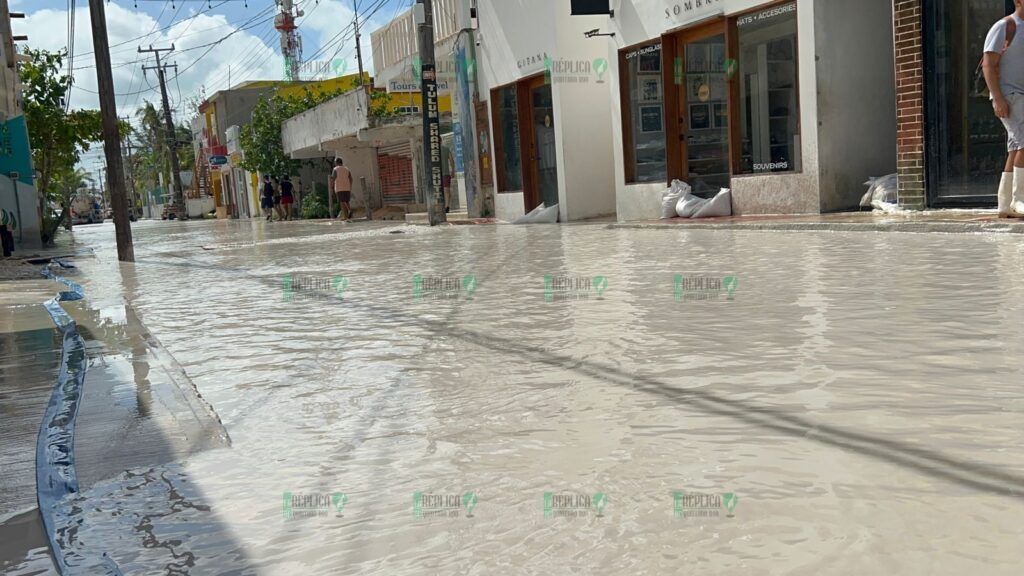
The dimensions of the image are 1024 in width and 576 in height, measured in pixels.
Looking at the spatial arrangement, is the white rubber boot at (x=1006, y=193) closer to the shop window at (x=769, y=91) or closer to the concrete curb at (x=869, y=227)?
the concrete curb at (x=869, y=227)

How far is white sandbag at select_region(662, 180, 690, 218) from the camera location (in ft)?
49.7

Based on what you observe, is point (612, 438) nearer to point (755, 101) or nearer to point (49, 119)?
point (755, 101)

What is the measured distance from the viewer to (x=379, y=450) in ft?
10.7

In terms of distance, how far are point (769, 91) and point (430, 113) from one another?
9.93m

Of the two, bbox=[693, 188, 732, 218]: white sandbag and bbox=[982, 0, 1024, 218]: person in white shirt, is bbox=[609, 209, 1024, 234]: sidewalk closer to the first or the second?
bbox=[693, 188, 732, 218]: white sandbag

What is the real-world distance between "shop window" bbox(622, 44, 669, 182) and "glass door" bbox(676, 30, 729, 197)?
43cm

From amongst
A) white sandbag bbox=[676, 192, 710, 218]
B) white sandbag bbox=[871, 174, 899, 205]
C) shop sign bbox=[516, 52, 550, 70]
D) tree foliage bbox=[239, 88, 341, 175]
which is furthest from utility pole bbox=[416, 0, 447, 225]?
tree foliage bbox=[239, 88, 341, 175]

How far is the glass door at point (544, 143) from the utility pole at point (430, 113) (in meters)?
2.60

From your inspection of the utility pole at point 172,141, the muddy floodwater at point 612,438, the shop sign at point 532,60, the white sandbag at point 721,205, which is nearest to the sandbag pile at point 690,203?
the white sandbag at point 721,205

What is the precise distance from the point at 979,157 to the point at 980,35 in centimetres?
133

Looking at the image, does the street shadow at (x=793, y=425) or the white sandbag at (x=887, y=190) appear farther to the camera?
the white sandbag at (x=887, y=190)

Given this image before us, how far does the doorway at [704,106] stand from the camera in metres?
14.7

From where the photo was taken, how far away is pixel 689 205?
1484 centimetres

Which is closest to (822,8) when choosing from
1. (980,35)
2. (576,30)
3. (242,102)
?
(980,35)
